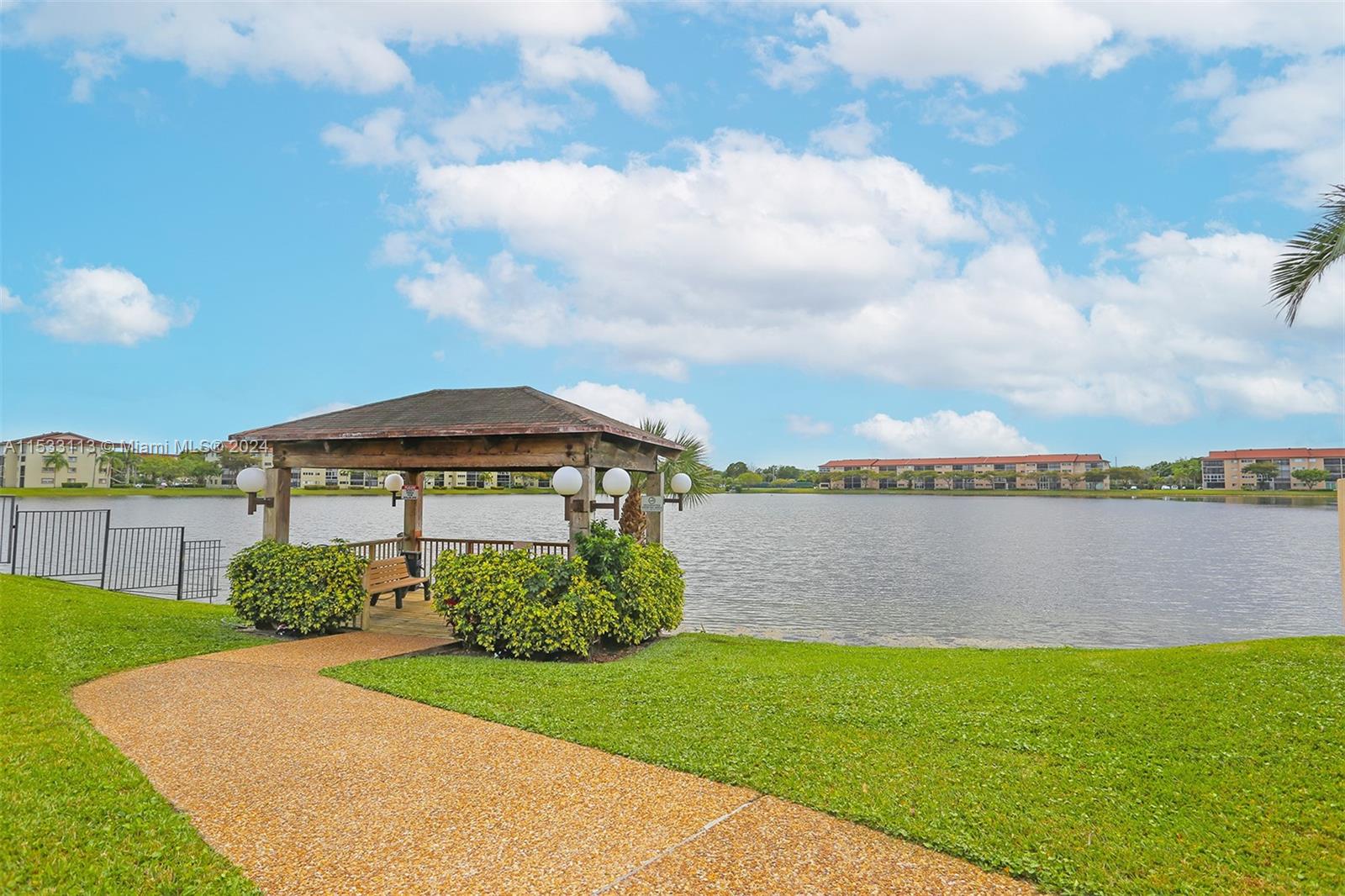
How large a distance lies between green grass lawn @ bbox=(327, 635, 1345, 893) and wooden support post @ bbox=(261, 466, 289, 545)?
3826 millimetres

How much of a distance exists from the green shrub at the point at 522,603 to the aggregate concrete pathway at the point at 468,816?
8.15 feet

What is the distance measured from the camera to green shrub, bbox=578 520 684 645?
8750mm

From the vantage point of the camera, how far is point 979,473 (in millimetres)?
121250

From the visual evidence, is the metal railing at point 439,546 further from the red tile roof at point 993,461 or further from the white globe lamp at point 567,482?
the red tile roof at point 993,461

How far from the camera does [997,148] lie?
19781 millimetres

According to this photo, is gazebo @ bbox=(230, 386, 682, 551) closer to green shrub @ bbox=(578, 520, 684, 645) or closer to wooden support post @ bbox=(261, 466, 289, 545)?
wooden support post @ bbox=(261, 466, 289, 545)

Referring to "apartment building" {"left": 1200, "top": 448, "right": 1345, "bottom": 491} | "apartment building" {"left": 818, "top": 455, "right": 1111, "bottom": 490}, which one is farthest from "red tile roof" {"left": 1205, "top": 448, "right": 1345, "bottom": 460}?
"apartment building" {"left": 818, "top": 455, "right": 1111, "bottom": 490}

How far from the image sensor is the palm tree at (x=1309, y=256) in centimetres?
846

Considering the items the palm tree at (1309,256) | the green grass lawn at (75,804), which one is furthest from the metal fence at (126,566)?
the palm tree at (1309,256)

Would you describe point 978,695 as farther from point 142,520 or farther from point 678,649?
point 142,520

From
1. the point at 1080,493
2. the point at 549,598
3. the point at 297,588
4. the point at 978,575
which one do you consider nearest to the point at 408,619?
the point at 297,588

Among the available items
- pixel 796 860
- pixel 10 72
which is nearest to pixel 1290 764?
pixel 796 860

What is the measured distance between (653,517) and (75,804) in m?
8.30

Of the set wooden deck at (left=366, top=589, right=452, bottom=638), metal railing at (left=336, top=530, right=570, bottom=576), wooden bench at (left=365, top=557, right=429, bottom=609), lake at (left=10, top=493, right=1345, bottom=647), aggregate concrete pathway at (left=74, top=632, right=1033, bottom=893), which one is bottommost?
lake at (left=10, top=493, right=1345, bottom=647)
